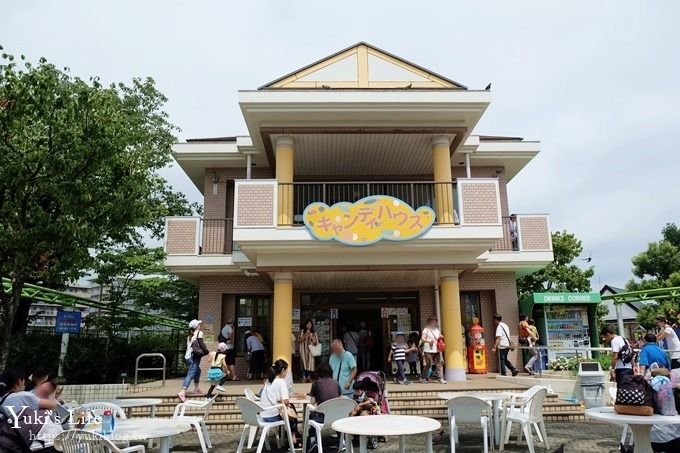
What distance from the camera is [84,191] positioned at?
29.1 feet

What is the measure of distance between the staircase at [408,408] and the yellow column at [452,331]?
133 cm

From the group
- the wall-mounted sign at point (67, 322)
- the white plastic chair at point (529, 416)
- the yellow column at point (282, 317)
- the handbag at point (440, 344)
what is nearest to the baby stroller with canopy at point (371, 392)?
the white plastic chair at point (529, 416)

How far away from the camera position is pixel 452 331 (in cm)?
1145

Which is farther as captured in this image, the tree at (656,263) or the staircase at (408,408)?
the tree at (656,263)

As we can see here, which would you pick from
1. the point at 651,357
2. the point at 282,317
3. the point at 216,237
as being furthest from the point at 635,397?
the point at 216,237

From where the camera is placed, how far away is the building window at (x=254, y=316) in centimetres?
1437

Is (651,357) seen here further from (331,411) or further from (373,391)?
(331,411)

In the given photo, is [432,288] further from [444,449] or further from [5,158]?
[5,158]

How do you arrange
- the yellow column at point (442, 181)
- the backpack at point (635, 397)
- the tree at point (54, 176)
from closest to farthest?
1. the backpack at point (635, 397)
2. the tree at point (54, 176)
3. the yellow column at point (442, 181)

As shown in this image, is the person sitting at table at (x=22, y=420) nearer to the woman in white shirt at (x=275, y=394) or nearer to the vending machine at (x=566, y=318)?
the woman in white shirt at (x=275, y=394)

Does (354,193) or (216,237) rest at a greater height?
(354,193)

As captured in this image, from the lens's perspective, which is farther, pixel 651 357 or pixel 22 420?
pixel 651 357

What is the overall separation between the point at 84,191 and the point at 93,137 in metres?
1.01

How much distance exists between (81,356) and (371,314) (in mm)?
8665
